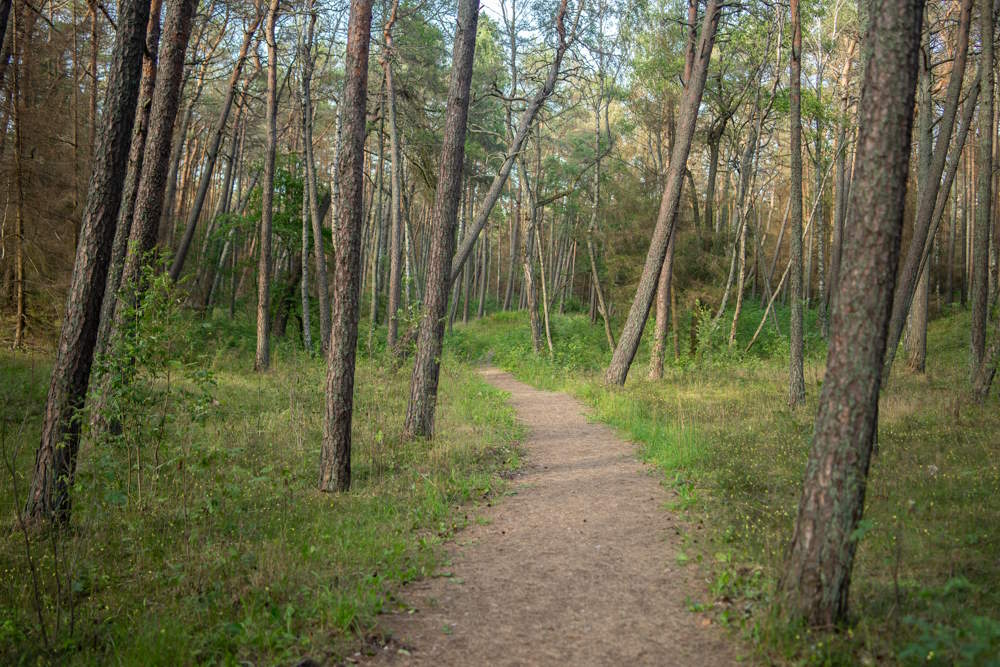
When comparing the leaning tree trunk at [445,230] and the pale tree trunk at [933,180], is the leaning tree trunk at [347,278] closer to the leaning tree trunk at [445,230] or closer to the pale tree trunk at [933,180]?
the leaning tree trunk at [445,230]

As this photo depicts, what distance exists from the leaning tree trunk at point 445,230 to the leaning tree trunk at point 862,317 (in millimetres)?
6424

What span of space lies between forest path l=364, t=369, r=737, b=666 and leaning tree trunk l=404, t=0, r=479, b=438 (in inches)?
98.7

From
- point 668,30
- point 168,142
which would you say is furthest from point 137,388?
point 668,30

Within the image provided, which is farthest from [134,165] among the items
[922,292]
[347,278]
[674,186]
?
[922,292]

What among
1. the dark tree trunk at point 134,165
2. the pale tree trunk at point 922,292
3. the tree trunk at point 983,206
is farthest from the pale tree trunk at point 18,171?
the pale tree trunk at point 922,292

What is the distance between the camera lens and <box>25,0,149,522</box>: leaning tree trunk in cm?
562

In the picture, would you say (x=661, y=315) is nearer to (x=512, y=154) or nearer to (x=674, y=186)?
(x=674, y=186)

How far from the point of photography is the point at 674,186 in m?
14.1

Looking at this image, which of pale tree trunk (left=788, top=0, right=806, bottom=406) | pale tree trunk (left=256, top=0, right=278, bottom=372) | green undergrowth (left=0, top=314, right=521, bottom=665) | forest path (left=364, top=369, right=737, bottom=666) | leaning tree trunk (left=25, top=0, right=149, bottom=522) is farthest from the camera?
pale tree trunk (left=256, top=0, right=278, bottom=372)

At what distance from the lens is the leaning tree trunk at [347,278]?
23.1ft

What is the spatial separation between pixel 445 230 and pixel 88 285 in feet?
15.6

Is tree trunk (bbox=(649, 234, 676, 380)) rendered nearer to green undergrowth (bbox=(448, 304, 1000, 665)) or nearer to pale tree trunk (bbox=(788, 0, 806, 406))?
green undergrowth (bbox=(448, 304, 1000, 665))

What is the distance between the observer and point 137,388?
18.0 ft

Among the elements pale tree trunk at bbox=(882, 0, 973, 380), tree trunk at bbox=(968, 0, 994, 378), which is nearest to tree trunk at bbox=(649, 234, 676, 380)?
pale tree trunk at bbox=(882, 0, 973, 380)
